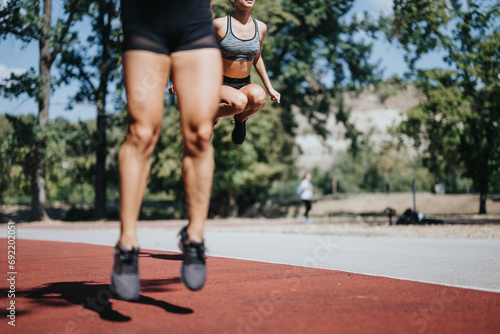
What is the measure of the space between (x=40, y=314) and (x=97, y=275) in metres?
1.80

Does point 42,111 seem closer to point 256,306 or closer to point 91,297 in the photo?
point 91,297

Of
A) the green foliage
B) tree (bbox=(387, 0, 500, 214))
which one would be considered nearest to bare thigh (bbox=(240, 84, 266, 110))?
tree (bbox=(387, 0, 500, 214))

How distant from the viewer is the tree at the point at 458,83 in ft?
52.5

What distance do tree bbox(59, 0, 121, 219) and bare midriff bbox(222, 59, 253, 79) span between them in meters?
24.9

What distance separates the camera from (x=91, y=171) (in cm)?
3178

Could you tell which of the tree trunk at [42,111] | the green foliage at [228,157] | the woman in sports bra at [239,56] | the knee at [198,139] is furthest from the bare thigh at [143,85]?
the tree trunk at [42,111]

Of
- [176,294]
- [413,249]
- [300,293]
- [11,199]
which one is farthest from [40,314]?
[11,199]

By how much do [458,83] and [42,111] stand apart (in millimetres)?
20661

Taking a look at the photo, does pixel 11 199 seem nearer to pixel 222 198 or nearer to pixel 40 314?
pixel 222 198

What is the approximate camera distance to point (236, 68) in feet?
15.5

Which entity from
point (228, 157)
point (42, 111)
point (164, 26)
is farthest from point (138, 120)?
point (228, 157)

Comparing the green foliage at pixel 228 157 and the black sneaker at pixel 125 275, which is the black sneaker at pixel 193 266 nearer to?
the black sneaker at pixel 125 275

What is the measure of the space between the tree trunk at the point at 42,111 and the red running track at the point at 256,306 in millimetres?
22776

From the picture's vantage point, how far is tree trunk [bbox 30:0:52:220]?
25.4m
